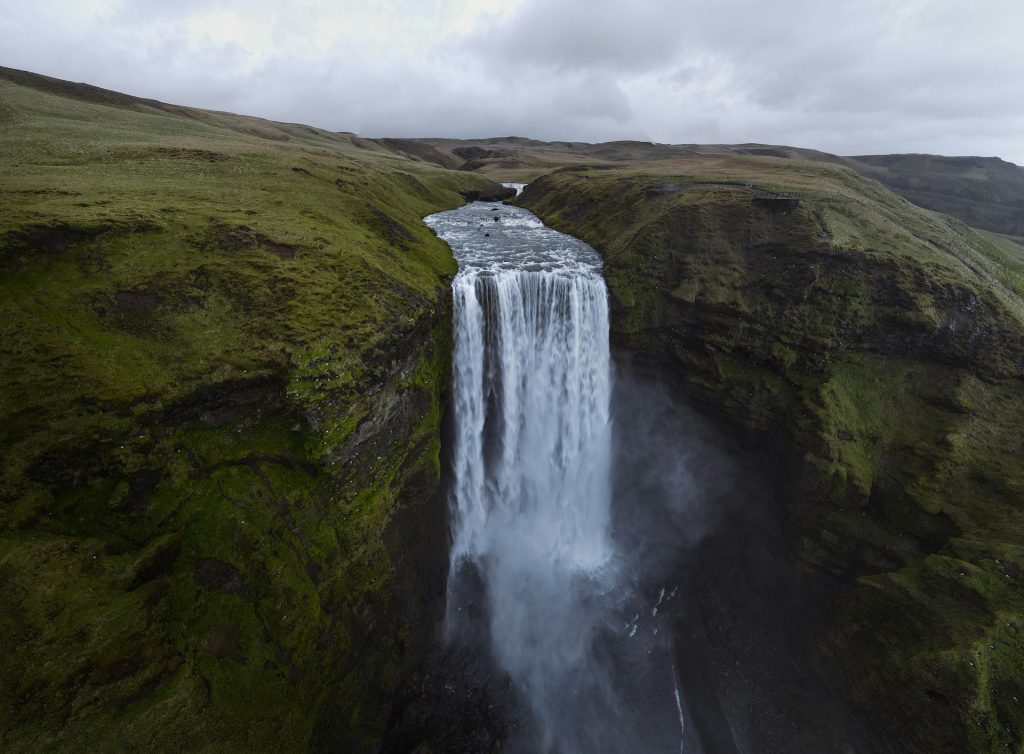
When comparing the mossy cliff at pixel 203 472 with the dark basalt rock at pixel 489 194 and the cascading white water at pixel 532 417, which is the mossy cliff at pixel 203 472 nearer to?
the cascading white water at pixel 532 417

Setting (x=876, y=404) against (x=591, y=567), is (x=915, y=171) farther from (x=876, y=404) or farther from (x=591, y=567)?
(x=591, y=567)

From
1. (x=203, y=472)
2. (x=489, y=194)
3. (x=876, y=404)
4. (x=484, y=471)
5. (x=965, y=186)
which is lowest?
(x=484, y=471)

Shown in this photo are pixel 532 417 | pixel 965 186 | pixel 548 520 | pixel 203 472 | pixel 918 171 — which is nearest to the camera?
A: pixel 203 472

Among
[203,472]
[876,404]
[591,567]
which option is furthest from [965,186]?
[203,472]

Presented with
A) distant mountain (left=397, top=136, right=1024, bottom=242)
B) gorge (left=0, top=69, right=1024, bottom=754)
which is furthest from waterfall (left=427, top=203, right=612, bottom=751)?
distant mountain (left=397, top=136, right=1024, bottom=242)

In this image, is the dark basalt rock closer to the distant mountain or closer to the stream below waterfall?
the distant mountain

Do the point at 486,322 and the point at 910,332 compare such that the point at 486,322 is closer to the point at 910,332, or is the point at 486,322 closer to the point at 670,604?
the point at 670,604
